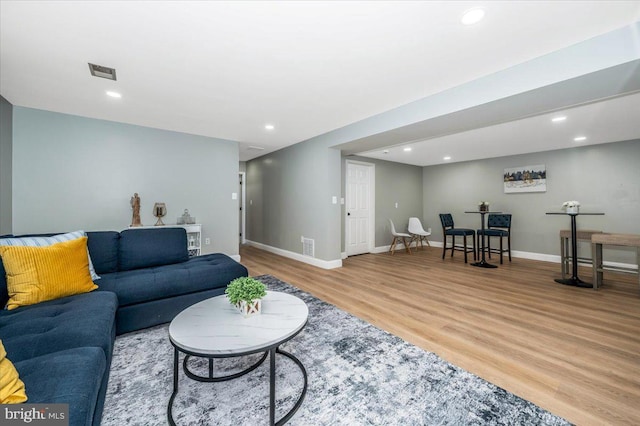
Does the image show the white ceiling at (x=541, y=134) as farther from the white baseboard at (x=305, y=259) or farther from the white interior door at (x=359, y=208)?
the white baseboard at (x=305, y=259)

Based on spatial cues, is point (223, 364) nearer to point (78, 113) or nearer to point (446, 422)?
point (446, 422)

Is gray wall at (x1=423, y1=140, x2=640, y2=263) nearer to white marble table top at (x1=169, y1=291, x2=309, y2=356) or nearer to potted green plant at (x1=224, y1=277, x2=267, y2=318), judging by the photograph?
white marble table top at (x1=169, y1=291, x2=309, y2=356)

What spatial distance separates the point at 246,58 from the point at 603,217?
6688 mm

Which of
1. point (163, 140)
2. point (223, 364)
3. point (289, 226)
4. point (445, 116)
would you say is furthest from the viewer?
point (289, 226)

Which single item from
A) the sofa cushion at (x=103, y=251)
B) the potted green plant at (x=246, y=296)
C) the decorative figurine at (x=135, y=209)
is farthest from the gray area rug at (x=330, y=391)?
the decorative figurine at (x=135, y=209)

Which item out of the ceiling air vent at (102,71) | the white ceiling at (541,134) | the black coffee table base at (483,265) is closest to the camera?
the ceiling air vent at (102,71)

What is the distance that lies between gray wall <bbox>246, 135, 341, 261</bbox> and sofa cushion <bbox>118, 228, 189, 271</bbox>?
2.39 meters

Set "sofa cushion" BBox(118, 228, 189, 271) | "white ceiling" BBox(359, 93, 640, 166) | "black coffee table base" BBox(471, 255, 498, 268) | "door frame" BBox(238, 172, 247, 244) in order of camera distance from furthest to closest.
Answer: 1. "door frame" BBox(238, 172, 247, 244)
2. "black coffee table base" BBox(471, 255, 498, 268)
3. "white ceiling" BBox(359, 93, 640, 166)
4. "sofa cushion" BBox(118, 228, 189, 271)

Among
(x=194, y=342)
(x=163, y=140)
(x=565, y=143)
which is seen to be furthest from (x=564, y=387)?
(x=163, y=140)

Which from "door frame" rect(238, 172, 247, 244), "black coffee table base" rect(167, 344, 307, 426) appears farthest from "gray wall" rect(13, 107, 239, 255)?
"black coffee table base" rect(167, 344, 307, 426)

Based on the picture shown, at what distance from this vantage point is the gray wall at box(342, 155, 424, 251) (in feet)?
21.1

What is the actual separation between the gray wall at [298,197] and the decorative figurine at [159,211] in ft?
7.57

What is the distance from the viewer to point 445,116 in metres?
2.89

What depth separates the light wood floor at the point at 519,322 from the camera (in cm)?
160
